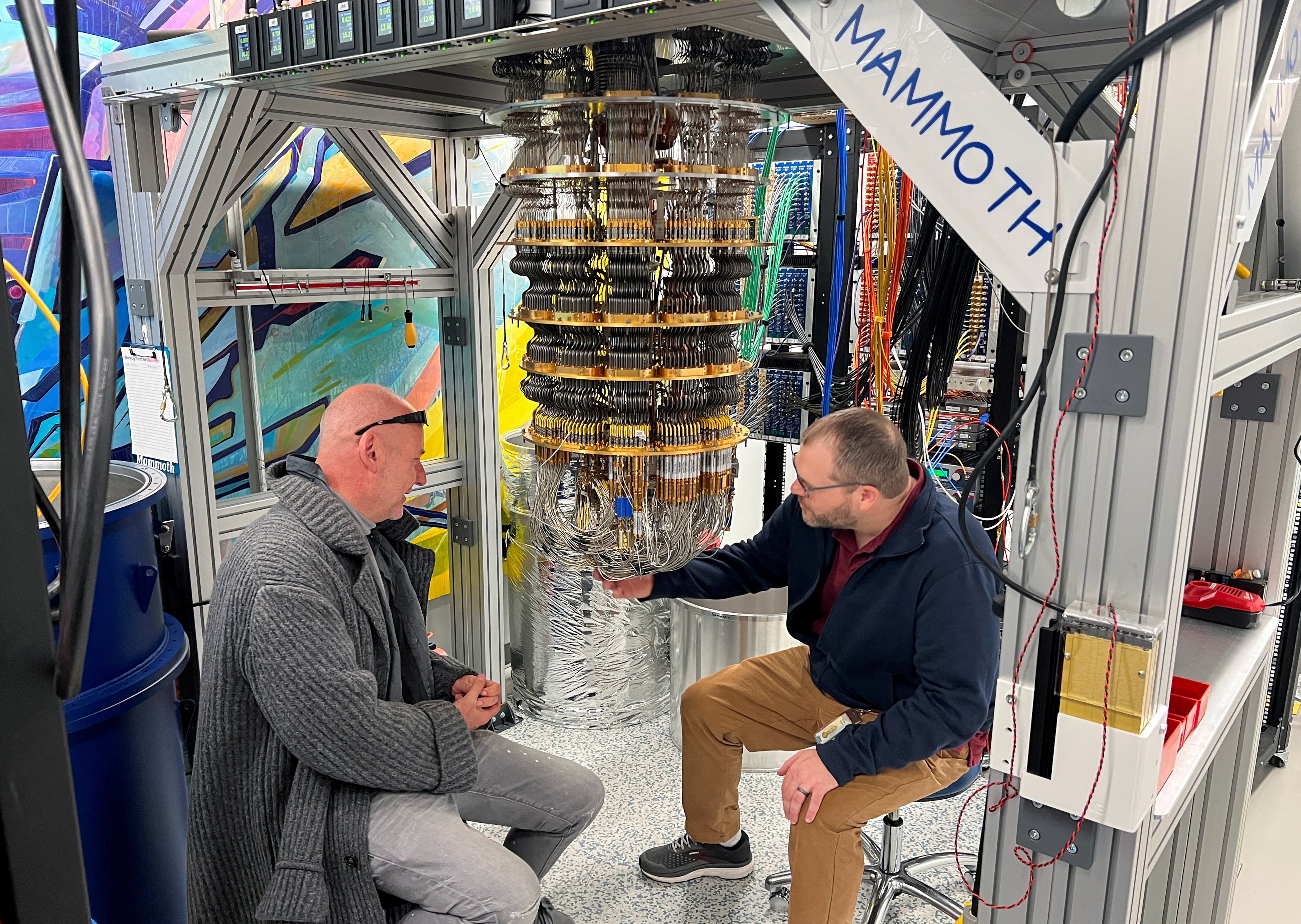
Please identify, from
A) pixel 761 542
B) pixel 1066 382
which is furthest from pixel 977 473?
pixel 761 542

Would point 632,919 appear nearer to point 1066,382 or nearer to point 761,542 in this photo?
point 761,542

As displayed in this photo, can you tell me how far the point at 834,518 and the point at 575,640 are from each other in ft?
4.92

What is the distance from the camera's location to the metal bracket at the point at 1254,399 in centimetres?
212

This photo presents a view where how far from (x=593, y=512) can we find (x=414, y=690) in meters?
0.64

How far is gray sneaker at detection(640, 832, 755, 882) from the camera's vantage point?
98.8 inches

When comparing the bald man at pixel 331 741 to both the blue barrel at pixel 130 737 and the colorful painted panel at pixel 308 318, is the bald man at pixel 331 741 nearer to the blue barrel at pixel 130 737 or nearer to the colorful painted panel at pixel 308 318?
the blue barrel at pixel 130 737

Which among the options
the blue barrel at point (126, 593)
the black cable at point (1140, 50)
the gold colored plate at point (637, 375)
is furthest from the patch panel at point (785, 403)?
the black cable at point (1140, 50)

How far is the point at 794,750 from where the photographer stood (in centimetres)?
237

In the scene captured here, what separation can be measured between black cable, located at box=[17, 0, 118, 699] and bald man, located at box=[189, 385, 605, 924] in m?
1.10

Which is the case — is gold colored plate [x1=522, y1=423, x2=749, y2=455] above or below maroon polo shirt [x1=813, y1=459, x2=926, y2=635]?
above

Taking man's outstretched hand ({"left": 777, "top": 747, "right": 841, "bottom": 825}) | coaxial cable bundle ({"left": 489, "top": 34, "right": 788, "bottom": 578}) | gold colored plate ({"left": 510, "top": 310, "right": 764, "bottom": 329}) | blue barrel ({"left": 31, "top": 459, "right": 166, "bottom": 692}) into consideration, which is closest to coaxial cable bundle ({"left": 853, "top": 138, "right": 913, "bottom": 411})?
coaxial cable bundle ({"left": 489, "top": 34, "right": 788, "bottom": 578})

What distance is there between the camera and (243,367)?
3264 mm

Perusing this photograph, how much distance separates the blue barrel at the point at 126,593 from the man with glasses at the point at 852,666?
42.0 inches

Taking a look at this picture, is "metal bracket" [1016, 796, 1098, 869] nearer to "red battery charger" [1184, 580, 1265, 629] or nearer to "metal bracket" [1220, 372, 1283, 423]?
"red battery charger" [1184, 580, 1265, 629]
